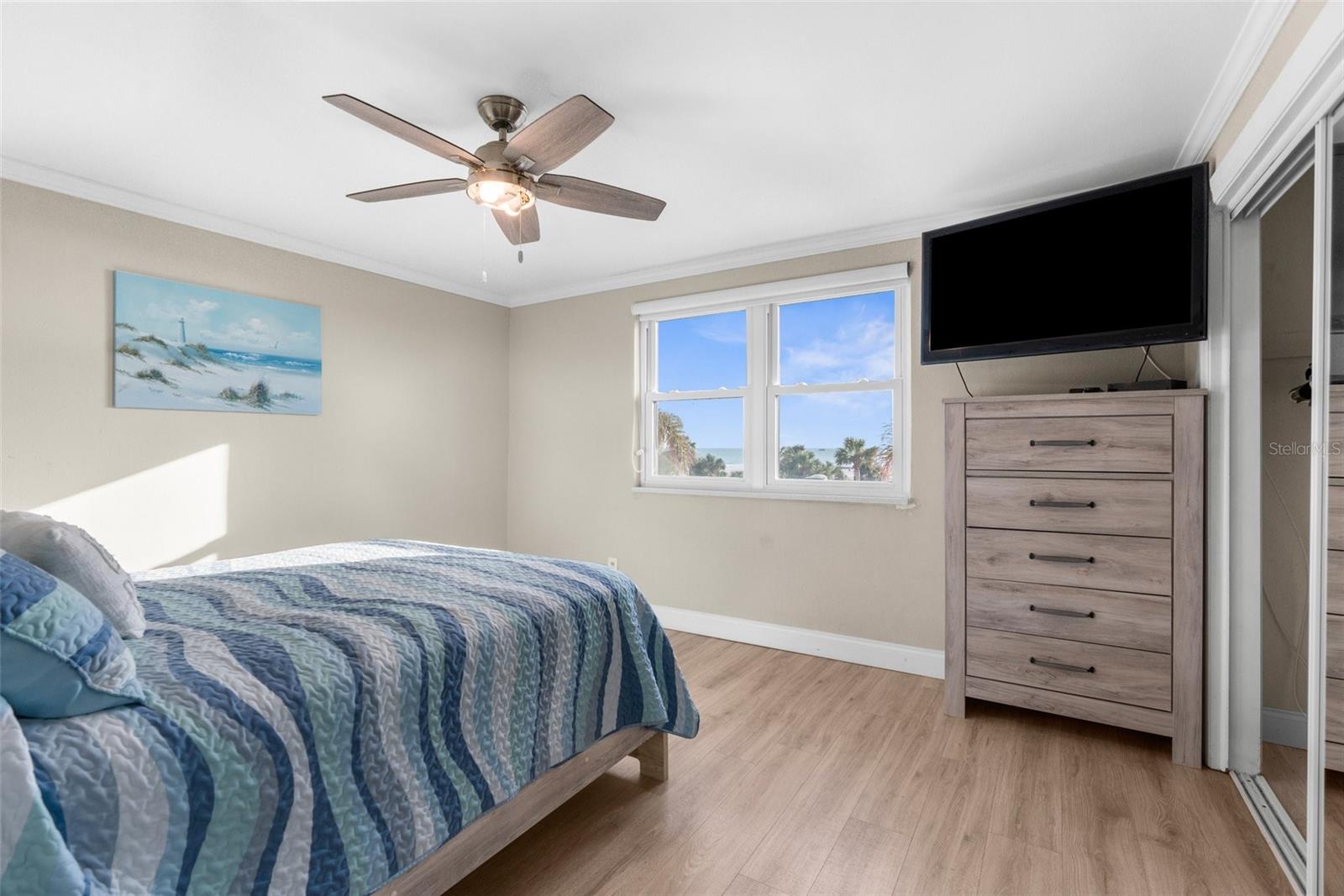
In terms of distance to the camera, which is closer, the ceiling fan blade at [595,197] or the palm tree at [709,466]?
the ceiling fan blade at [595,197]

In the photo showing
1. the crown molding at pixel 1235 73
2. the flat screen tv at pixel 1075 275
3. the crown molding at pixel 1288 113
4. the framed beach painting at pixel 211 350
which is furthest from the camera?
the framed beach painting at pixel 211 350

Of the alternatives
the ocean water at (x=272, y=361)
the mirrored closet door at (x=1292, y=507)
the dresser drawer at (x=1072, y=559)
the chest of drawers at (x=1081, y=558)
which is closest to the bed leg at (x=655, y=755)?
the chest of drawers at (x=1081, y=558)

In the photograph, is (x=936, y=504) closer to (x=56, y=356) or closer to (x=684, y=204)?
(x=684, y=204)

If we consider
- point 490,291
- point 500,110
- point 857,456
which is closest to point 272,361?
point 490,291

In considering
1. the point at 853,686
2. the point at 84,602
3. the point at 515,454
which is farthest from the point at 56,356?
the point at 853,686

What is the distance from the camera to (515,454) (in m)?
4.85

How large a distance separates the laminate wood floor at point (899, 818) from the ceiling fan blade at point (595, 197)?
207cm

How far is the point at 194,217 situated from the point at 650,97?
8.16 ft

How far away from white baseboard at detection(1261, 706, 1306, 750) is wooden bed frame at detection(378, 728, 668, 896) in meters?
1.85

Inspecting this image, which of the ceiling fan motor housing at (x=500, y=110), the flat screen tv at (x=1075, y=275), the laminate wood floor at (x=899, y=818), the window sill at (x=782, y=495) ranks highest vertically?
the ceiling fan motor housing at (x=500, y=110)

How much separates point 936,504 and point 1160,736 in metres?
1.28

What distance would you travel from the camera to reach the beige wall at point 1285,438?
5.82ft

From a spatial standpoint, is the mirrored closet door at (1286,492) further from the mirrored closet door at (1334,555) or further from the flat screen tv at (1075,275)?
the flat screen tv at (1075,275)

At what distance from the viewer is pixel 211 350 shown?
3.21 m
